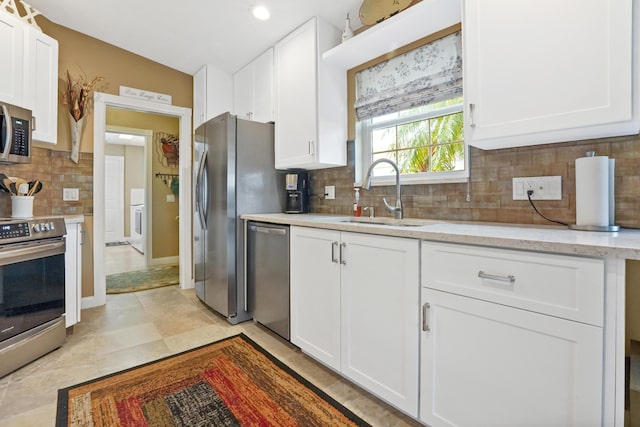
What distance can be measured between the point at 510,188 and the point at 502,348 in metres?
0.91

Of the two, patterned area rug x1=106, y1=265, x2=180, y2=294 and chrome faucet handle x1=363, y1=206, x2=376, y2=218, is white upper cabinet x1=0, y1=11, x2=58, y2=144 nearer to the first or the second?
patterned area rug x1=106, y1=265, x2=180, y2=294

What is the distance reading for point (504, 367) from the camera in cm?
107

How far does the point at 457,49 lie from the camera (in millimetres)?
1846

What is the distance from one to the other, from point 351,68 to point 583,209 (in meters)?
1.93

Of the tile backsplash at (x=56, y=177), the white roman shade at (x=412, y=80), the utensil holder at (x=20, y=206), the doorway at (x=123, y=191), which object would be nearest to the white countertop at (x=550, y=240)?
the white roman shade at (x=412, y=80)

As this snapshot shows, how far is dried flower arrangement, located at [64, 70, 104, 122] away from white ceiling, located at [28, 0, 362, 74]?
505 millimetres

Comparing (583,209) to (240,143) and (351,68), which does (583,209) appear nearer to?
(351,68)

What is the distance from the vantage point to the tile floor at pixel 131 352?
1540mm

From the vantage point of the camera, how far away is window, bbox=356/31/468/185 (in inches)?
75.5

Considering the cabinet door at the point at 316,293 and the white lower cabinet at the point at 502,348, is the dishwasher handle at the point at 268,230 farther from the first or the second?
the white lower cabinet at the point at 502,348

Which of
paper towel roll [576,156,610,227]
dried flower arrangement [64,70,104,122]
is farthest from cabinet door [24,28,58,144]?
paper towel roll [576,156,610,227]

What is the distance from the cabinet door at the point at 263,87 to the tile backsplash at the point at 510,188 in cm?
148

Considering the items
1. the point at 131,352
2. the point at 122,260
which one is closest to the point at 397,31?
the point at 131,352

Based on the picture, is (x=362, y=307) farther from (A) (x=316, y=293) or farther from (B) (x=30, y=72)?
(B) (x=30, y=72)
